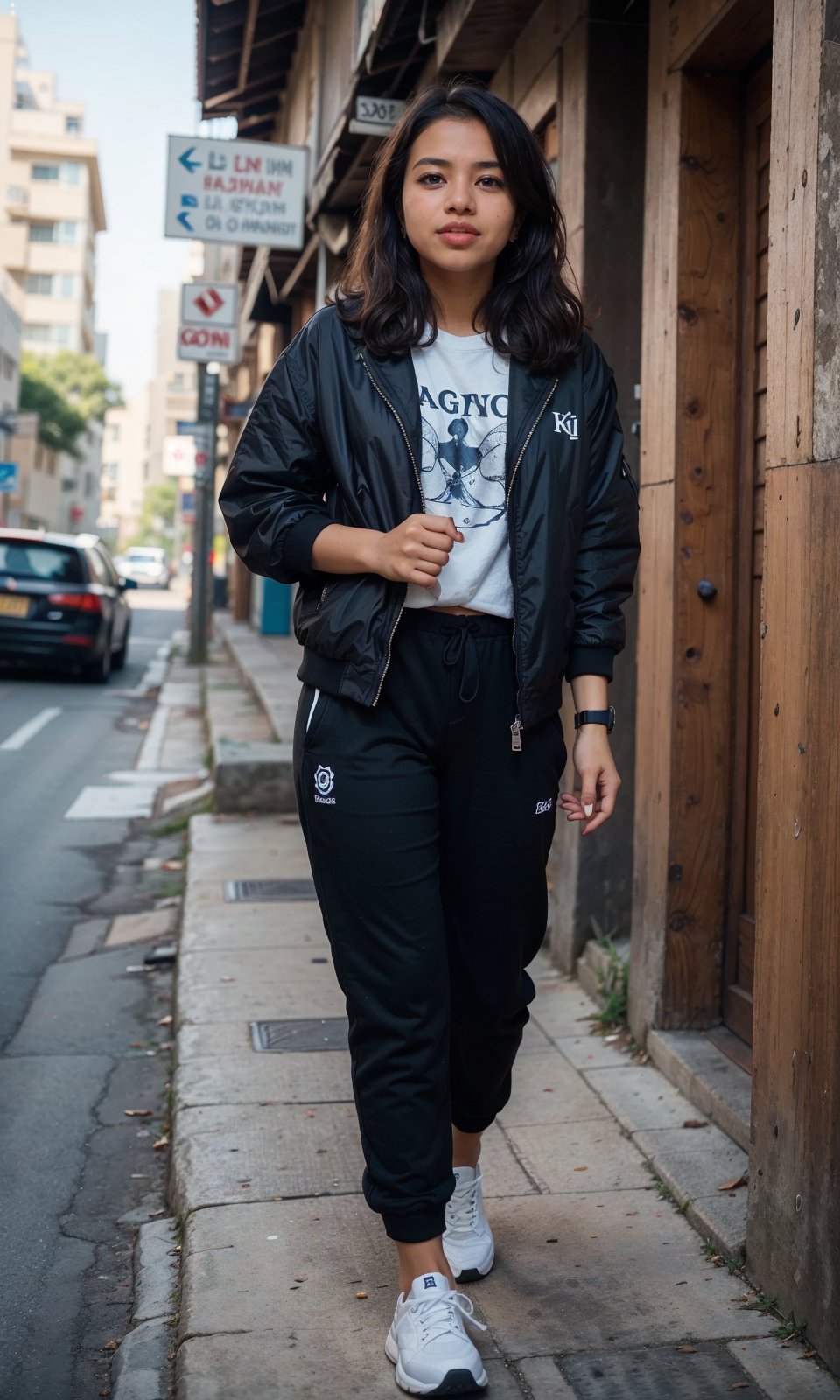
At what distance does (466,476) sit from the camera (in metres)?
2.47

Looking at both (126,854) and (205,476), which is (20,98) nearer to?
(205,476)

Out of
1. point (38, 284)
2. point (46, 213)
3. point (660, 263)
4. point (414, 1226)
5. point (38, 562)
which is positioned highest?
point (46, 213)

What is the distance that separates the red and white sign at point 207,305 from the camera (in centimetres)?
1530

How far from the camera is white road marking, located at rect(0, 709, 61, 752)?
1084 cm

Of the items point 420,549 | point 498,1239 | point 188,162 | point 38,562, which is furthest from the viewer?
point 38,562

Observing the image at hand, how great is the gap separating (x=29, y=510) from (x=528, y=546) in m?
64.4

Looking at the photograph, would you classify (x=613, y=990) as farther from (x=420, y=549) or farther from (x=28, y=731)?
(x=28, y=731)

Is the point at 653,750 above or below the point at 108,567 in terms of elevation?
below

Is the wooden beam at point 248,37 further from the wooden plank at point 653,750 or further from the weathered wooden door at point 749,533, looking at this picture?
the wooden plank at point 653,750

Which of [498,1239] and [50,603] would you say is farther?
[50,603]

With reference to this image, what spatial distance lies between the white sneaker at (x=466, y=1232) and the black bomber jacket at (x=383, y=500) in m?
0.92

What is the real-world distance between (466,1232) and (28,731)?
9.51 m

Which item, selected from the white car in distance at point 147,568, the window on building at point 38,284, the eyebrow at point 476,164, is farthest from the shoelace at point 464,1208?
the window on building at point 38,284

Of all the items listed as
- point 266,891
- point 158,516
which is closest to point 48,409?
point 158,516
